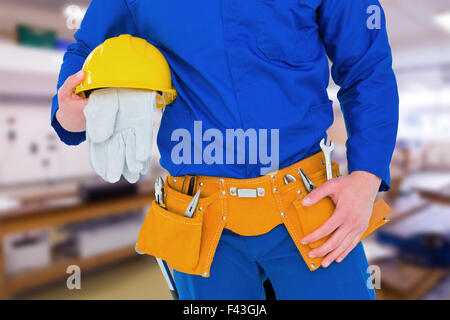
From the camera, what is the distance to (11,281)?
228 centimetres

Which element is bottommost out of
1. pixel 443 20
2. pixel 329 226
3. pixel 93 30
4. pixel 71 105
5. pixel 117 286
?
pixel 117 286

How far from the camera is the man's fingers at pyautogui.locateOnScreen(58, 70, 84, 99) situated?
59cm

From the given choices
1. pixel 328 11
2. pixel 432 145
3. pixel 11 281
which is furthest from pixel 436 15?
pixel 11 281

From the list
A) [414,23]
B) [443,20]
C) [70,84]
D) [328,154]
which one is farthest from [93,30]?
[414,23]

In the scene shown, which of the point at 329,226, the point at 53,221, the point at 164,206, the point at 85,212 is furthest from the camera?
the point at 85,212

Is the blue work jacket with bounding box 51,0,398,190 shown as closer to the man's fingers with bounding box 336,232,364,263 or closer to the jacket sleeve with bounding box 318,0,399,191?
the jacket sleeve with bounding box 318,0,399,191

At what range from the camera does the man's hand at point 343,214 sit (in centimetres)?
58

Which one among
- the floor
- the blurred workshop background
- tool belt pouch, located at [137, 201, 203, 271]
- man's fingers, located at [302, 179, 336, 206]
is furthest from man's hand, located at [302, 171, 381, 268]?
the floor

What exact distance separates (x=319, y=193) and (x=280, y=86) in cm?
21

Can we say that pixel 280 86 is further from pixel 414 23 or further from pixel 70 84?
pixel 414 23

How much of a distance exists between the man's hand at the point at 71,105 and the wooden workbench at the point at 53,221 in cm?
195

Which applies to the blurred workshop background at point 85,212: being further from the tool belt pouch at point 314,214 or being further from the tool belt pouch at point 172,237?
the tool belt pouch at point 314,214

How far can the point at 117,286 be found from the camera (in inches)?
101
